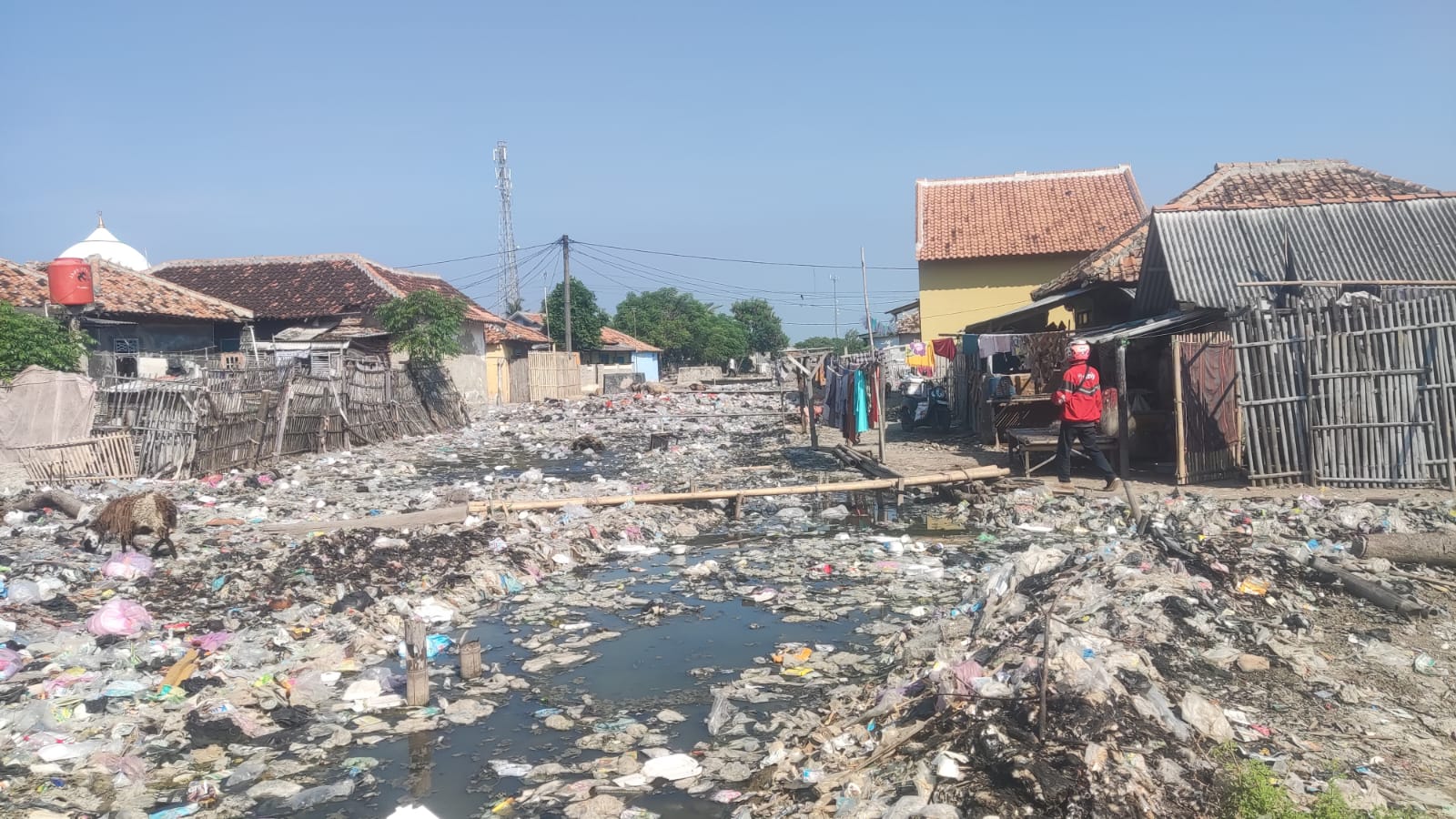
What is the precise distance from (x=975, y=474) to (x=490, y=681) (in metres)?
6.58

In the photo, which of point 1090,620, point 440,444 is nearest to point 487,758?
point 1090,620

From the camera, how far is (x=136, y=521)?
809cm

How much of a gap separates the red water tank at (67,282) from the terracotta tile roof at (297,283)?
775 centimetres

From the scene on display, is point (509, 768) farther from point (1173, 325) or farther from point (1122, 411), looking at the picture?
point (1173, 325)

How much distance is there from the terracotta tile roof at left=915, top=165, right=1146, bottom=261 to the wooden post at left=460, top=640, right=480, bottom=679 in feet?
72.1

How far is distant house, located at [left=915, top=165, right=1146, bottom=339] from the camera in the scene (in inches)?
1001

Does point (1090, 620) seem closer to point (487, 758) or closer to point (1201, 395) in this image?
point (487, 758)

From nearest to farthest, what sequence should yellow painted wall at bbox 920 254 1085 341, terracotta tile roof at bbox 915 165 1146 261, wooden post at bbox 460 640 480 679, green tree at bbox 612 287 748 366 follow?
1. wooden post at bbox 460 640 480 679
2. terracotta tile roof at bbox 915 165 1146 261
3. yellow painted wall at bbox 920 254 1085 341
4. green tree at bbox 612 287 748 366

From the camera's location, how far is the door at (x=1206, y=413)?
9836mm

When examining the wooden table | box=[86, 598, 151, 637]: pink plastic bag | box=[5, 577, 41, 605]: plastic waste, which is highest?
the wooden table

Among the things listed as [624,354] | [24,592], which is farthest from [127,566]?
[624,354]

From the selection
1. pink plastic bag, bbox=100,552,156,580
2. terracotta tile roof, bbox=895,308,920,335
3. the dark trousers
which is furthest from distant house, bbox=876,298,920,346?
pink plastic bag, bbox=100,552,156,580

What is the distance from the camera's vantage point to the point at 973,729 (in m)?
3.87

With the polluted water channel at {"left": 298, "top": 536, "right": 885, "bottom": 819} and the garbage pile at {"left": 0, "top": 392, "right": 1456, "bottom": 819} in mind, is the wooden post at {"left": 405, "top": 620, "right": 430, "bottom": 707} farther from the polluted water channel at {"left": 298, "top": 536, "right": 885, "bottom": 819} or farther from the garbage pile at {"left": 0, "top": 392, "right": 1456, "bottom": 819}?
the polluted water channel at {"left": 298, "top": 536, "right": 885, "bottom": 819}
